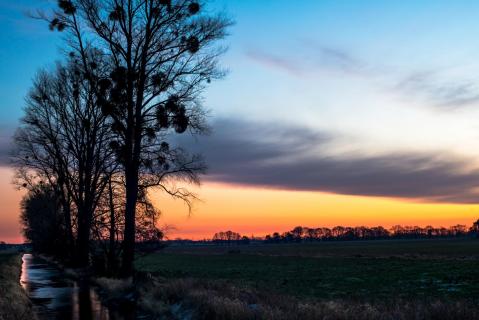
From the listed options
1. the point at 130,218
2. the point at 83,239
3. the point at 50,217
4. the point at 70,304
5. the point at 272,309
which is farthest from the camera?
the point at 50,217

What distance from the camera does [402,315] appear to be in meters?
9.05

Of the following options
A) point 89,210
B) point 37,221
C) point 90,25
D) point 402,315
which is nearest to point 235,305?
point 402,315

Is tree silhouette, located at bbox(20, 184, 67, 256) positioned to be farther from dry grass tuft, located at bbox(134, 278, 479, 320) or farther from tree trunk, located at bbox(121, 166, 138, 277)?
dry grass tuft, located at bbox(134, 278, 479, 320)

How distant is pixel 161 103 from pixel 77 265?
17595 millimetres

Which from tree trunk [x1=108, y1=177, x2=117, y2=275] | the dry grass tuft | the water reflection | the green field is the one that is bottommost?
the green field

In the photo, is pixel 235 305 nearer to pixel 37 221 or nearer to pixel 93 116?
pixel 93 116

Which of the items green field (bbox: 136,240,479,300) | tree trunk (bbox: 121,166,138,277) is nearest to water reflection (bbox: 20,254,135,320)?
tree trunk (bbox: 121,166,138,277)

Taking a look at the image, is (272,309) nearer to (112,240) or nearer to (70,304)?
(70,304)

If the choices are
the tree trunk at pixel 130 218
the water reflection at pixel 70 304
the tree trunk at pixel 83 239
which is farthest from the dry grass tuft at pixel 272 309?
the tree trunk at pixel 83 239

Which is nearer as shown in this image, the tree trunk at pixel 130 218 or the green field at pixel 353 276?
the tree trunk at pixel 130 218

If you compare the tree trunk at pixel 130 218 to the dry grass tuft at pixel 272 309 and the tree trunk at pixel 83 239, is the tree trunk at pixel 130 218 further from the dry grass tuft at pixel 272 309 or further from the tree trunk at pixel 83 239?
the tree trunk at pixel 83 239

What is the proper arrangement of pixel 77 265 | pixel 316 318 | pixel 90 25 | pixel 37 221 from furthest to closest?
1. pixel 37 221
2. pixel 77 265
3. pixel 90 25
4. pixel 316 318

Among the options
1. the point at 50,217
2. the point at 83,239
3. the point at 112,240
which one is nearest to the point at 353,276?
the point at 83,239

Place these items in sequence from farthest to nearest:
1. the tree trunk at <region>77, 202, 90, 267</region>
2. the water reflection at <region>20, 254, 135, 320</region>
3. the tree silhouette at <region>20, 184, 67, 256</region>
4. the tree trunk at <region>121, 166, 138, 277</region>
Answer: the tree silhouette at <region>20, 184, 67, 256</region> → the tree trunk at <region>77, 202, 90, 267</region> → the tree trunk at <region>121, 166, 138, 277</region> → the water reflection at <region>20, 254, 135, 320</region>
